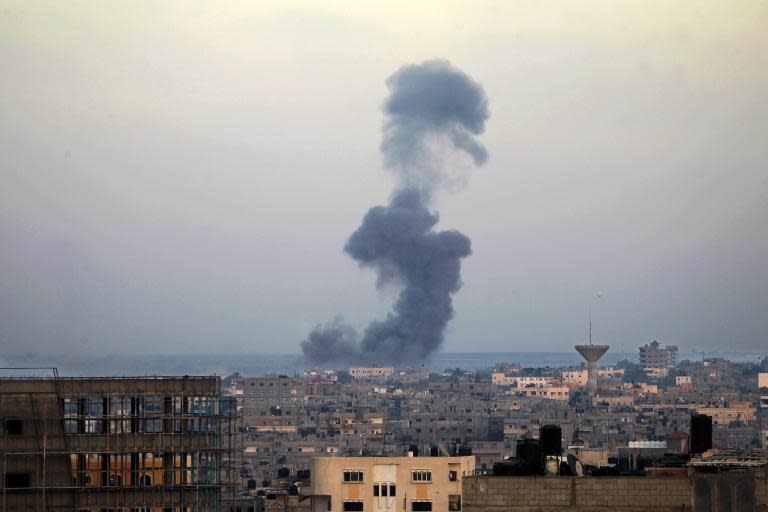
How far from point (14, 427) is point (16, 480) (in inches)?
46.4

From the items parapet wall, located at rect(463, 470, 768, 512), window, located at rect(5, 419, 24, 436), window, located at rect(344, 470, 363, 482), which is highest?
window, located at rect(5, 419, 24, 436)

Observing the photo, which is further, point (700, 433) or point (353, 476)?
point (353, 476)

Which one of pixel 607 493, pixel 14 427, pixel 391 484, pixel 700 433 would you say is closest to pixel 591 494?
pixel 607 493

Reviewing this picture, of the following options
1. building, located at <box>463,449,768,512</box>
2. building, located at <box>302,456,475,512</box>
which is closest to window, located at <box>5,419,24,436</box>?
building, located at <box>463,449,768,512</box>

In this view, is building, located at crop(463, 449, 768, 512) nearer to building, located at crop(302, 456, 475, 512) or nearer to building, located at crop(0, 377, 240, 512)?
building, located at crop(0, 377, 240, 512)

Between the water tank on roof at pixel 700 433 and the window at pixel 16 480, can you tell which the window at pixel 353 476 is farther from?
the window at pixel 16 480

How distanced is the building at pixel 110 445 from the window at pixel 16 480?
0.07 ft

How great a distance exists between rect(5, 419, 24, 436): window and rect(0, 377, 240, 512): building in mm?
21

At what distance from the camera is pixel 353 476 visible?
6056cm

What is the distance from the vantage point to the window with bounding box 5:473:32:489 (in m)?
41.4

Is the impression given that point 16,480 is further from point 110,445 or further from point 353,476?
point 353,476

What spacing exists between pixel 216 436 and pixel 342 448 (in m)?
136

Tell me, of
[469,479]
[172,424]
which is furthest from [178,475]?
[469,479]

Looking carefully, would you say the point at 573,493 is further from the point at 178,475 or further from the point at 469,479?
the point at 178,475
